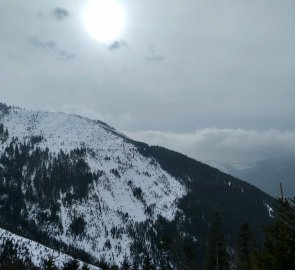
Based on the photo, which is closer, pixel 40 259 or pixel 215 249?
pixel 215 249

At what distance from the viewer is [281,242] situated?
17344 mm

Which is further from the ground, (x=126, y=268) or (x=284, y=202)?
(x=284, y=202)

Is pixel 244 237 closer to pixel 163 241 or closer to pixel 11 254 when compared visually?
pixel 163 241

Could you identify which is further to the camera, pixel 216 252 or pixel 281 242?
pixel 216 252

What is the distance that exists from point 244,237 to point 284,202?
46531 millimetres

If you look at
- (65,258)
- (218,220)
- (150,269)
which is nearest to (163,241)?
(150,269)

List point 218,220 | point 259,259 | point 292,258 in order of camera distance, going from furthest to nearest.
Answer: point 218,220
point 259,259
point 292,258

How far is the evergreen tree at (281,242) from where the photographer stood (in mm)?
17000

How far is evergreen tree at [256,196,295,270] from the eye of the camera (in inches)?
669

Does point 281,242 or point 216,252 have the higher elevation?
point 281,242

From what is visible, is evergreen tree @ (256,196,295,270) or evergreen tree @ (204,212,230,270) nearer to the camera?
evergreen tree @ (256,196,295,270)

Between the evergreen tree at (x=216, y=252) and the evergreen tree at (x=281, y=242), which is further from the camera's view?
the evergreen tree at (x=216, y=252)

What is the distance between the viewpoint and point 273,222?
60.6 feet

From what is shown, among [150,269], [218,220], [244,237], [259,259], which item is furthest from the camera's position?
[150,269]
